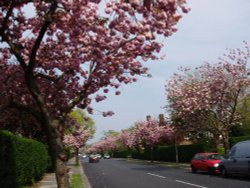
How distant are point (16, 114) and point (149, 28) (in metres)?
5.74

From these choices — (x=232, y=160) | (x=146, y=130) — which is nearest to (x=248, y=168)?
(x=232, y=160)

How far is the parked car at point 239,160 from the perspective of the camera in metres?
19.7

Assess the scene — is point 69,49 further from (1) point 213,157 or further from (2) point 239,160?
(1) point 213,157

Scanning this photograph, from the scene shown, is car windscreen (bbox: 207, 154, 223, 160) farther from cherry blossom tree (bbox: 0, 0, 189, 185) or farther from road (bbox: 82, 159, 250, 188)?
cherry blossom tree (bbox: 0, 0, 189, 185)

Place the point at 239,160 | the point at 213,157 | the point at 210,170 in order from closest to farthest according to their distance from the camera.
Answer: the point at 239,160 → the point at 210,170 → the point at 213,157

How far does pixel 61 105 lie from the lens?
988 centimetres

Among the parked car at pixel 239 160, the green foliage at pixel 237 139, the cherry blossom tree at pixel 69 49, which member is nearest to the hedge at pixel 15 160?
the cherry blossom tree at pixel 69 49

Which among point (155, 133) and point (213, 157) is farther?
point (155, 133)

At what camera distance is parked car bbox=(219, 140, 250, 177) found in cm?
1967

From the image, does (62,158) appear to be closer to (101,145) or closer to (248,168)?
(248,168)

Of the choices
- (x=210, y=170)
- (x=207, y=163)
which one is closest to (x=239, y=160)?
(x=210, y=170)

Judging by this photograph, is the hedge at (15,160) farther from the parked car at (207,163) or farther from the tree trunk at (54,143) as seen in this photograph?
the parked car at (207,163)

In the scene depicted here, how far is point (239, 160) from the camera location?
66.2 feet

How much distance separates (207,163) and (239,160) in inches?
236
